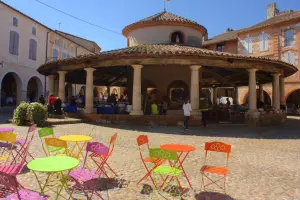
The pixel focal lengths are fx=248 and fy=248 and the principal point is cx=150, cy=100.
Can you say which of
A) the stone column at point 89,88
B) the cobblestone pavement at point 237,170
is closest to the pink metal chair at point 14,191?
the cobblestone pavement at point 237,170

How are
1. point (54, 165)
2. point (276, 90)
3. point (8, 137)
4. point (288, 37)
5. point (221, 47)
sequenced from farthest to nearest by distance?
point (221, 47) < point (288, 37) < point (276, 90) < point (8, 137) < point (54, 165)

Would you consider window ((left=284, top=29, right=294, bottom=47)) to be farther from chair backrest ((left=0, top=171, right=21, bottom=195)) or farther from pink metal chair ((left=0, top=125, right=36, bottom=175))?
chair backrest ((left=0, top=171, right=21, bottom=195))

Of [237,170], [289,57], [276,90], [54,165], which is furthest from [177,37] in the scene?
[289,57]

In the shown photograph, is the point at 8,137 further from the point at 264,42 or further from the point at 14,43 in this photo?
the point at 264,42

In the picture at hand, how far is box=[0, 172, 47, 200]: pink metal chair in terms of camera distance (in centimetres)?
236

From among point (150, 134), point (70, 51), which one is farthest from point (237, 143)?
point (70, 51)

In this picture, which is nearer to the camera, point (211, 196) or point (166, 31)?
point (211, 196)

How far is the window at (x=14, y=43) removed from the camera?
21812 mm

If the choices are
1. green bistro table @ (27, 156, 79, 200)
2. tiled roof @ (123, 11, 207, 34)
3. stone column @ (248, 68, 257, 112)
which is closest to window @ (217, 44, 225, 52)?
tiled roof @ (123, 11, 207, 34)

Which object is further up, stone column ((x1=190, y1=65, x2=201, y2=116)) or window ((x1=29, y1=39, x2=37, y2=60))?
window ((x1=29, y1=39, x2=37, y2=60))

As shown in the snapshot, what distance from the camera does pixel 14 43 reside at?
73.0 ft

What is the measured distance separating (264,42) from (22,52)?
25999 mm

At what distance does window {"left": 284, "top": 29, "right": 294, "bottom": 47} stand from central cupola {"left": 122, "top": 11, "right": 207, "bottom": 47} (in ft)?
47.5

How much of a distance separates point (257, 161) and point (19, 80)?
23.0 meters
